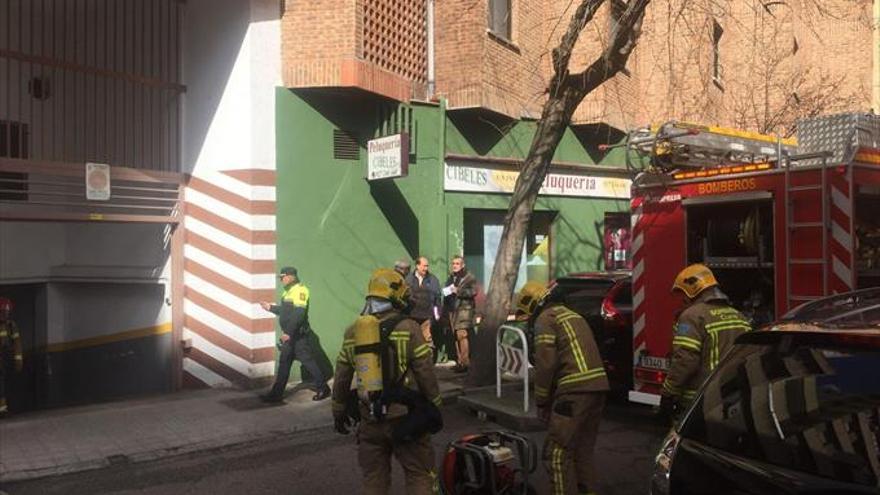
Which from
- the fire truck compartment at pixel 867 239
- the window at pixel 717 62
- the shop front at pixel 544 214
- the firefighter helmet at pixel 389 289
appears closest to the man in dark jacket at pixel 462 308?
the shop front at pixel 544 214

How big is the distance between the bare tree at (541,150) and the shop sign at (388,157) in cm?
196

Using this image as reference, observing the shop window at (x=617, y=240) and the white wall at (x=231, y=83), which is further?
the shop window at (x=617, y=240)

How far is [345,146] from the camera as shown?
35.8 ft

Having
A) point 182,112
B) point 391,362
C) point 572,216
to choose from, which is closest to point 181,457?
point 391,362

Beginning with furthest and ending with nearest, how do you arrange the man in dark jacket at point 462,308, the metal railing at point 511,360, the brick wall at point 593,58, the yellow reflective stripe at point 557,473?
the man in dark jacket at point 462,308 → the brick wall at point 593,58 → the metal railing at point 511,360 → the yellow reflective stripe at point 557,473

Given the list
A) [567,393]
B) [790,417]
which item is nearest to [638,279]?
[567,393]

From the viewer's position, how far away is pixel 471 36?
12.3 metres

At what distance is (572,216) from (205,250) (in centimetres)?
728

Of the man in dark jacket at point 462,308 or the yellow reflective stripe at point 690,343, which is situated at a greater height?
the yellow reflective stripe at point 690,343

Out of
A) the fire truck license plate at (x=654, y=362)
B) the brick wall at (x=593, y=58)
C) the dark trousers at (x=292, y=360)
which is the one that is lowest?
the dark trousers at (x=292, y=360)

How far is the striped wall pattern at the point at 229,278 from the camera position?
989 centimetres

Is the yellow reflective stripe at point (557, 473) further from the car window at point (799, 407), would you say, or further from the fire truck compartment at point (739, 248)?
the fire truck compartment at point (739, 248)

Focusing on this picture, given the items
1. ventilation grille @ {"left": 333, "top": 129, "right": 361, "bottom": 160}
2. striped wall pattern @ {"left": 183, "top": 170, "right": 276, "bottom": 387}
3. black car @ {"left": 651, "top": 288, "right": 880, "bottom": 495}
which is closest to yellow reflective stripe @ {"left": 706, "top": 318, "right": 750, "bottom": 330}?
black car @ {"left": 651, "top": 288, "right": 880, "bottom": 495}

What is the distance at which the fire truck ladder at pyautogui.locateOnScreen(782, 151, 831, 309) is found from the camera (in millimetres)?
5906
